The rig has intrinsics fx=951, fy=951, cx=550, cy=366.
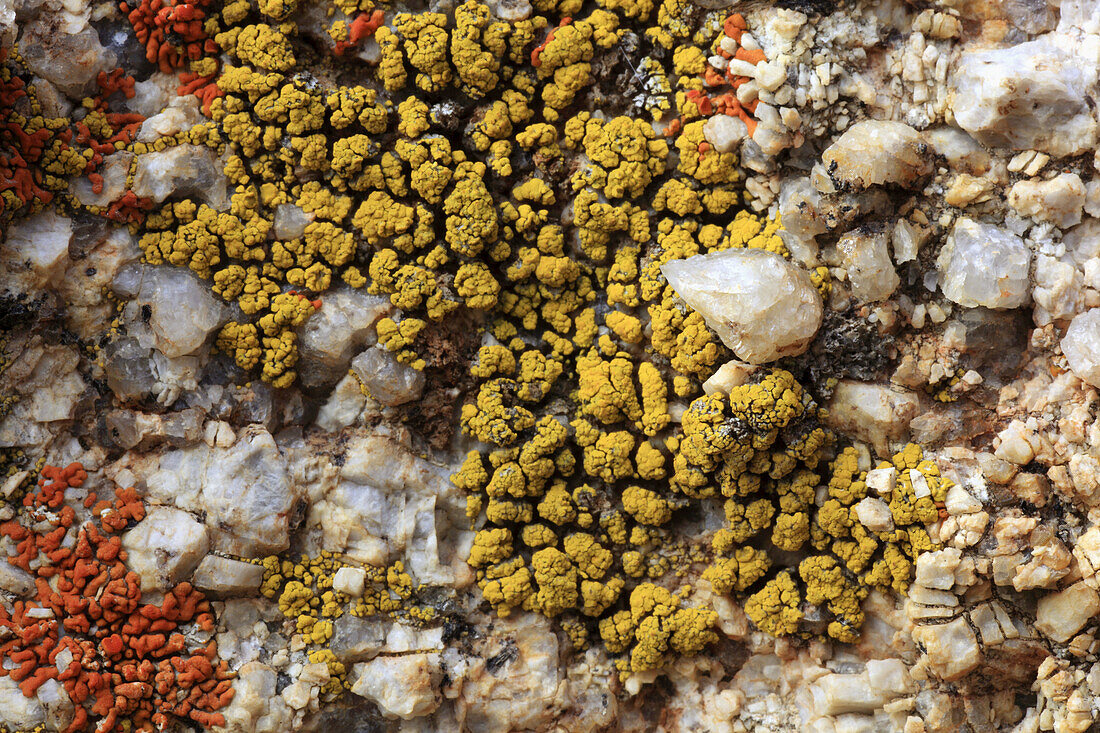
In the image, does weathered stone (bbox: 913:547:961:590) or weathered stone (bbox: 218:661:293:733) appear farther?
weathered stone (bbox: 218:661:293:733)

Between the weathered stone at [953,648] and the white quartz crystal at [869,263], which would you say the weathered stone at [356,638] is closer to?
the weathered stone at [953,648]

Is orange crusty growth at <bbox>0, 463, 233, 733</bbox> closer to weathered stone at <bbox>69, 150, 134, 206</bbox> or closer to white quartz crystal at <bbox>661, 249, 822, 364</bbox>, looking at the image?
weathered stone at <bbox>69, 150, 134, 206</bbox>

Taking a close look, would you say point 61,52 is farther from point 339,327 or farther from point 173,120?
point 339,327

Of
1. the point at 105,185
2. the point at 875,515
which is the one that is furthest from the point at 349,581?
the point at 875,515

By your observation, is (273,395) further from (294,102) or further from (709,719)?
(709,719)

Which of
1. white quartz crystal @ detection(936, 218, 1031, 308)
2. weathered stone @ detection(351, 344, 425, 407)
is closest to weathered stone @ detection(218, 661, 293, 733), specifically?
weathered stone @ detection(351, 344, 425, 407)

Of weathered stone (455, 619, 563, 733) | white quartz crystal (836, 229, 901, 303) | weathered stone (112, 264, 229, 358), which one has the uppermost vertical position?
white quartz crystal (836, 229, 901, 303)
